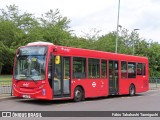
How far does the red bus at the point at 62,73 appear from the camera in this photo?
56.2 feet

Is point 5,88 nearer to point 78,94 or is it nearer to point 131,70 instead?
point 78,94

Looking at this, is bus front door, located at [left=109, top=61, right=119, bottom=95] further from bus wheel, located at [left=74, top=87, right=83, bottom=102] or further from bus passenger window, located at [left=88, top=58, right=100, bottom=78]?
bus wheel, located at [left=74, top=87, right=83, bottom=102]

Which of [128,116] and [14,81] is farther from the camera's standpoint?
[14,81]

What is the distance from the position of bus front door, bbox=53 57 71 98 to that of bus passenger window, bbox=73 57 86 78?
592 millimetres

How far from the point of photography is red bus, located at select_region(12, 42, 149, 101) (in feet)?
56.2

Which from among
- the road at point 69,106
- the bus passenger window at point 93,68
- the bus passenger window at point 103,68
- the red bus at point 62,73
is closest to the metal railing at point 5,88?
the road at point 69,106

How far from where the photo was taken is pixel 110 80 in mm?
22375

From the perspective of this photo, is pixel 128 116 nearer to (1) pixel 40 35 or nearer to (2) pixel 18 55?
(2) pixel 18 55

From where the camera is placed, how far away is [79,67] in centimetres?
1942

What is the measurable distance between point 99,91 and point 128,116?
8.33 meters

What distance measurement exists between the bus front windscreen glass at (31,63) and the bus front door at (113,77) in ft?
20.6

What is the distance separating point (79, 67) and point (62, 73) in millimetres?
1739

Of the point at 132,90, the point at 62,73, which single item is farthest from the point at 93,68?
the point at 132,90

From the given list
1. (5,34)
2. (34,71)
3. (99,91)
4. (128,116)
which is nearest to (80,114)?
(128,116)
